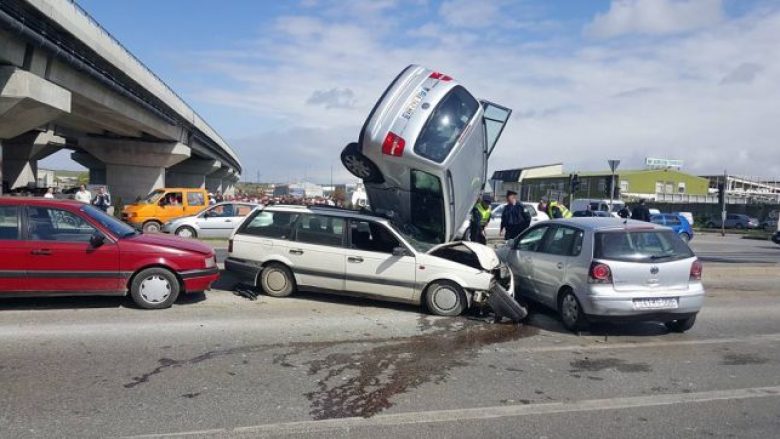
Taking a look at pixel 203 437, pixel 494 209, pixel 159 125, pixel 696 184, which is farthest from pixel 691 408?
pixel 696 184

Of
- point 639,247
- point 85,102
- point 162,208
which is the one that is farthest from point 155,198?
point 639,247

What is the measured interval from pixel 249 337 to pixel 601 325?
14.8ft

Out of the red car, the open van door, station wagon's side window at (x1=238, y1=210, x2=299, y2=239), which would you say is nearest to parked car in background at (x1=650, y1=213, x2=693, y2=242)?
the open van door

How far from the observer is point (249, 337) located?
6.82m

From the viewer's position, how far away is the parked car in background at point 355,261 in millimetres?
8422

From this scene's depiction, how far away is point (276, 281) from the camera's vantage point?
9039 millimetres

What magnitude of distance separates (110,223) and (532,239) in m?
5.91

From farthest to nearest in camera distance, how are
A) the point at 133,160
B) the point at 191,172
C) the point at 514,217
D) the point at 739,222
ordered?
1. the point at 191,172
2. the point at 739,222
3. the point at 133,160
4. the point at 514,217

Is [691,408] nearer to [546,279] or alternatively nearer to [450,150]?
[546,279]

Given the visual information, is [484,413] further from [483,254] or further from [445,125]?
[445,125]

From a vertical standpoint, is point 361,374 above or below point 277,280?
below

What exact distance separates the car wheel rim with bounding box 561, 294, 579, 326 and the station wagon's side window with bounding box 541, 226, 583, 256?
0.56 metres

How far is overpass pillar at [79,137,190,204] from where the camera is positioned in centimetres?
3881

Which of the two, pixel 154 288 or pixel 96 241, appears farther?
pixel 154 288
